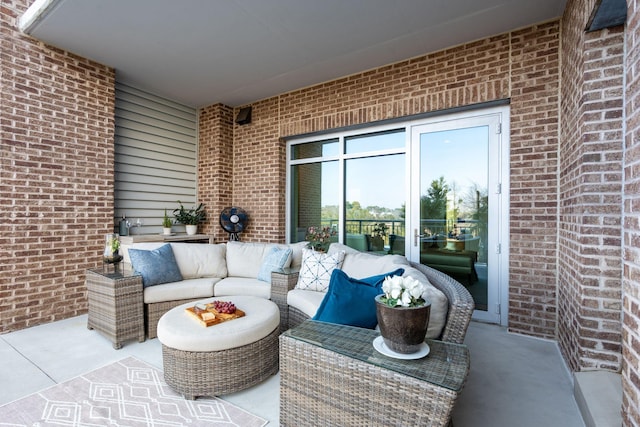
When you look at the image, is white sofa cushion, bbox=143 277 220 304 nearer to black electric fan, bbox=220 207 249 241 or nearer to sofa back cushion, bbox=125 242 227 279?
sofa back cushion, bbox=125 242 227 279

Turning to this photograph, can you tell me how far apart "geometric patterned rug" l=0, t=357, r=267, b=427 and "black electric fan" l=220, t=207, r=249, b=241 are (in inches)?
114

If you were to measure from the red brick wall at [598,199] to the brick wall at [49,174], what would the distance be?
4.89 m

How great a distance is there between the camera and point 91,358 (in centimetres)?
257

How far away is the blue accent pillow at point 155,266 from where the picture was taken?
3094 millimetres

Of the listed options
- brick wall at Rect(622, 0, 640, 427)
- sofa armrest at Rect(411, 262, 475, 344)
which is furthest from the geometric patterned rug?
brick wall at Rect(622, 0, 640, 427)

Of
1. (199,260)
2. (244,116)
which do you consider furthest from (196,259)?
(244,116)

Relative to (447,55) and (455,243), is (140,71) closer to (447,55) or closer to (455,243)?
(447,55)

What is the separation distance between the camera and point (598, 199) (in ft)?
6.67

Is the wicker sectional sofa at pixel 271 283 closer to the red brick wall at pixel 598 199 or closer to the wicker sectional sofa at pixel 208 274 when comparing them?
the wicker sectional sofa at pixel 208 274

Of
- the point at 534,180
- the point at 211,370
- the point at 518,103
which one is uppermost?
the point at 518,103

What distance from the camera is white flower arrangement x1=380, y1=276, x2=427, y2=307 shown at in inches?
53.5

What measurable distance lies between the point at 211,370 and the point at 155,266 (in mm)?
1610

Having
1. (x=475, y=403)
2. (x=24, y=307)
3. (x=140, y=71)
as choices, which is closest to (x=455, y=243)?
(x=475, y=403)

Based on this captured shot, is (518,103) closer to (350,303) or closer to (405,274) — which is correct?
(405,274)
